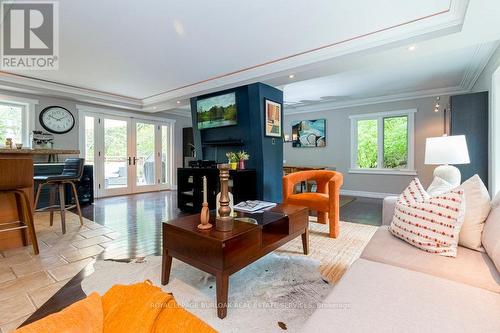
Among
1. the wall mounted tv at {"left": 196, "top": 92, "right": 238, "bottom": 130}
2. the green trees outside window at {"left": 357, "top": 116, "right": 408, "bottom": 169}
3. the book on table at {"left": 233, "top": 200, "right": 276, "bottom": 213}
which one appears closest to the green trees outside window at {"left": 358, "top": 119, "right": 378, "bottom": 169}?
the green trees outside window at {"left": 357, "top": 116, "right": 408, "bottom": 169}

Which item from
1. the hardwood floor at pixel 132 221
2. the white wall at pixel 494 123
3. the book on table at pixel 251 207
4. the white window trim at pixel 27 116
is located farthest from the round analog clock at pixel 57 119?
the white wall at pixel 494 123

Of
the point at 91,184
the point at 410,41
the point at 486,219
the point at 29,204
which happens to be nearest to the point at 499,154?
the point at 410,41

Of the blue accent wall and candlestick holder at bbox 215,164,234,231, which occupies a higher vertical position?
the blue accent wall

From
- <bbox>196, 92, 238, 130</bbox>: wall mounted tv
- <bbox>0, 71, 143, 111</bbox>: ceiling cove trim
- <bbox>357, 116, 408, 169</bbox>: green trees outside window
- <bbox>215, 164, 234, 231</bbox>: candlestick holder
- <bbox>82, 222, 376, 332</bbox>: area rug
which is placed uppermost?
<bbox>0, 71, 143, 111</bbox>: ceiling cove trim

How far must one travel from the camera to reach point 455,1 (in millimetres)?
2209

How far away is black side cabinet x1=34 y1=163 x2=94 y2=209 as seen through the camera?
452 centimetres

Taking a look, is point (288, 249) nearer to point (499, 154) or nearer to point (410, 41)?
point (410, 41)

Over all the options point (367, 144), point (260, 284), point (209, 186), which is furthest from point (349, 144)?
point (260, 284)

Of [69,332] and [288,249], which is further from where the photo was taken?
[288,249]

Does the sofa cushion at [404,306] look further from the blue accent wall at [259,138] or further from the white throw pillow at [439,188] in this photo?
the blue accent wall at [259,138]

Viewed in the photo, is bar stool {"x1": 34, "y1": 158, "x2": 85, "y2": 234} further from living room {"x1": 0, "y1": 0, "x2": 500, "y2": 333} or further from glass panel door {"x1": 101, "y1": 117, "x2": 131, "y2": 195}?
glass panel door {"x1": 101, "y1": 117, "x2": 131, "y2": 195}

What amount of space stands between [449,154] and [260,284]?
2594mm

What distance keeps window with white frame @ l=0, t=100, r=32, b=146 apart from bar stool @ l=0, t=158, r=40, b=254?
3053 mm

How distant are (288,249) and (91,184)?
4.50 metres
